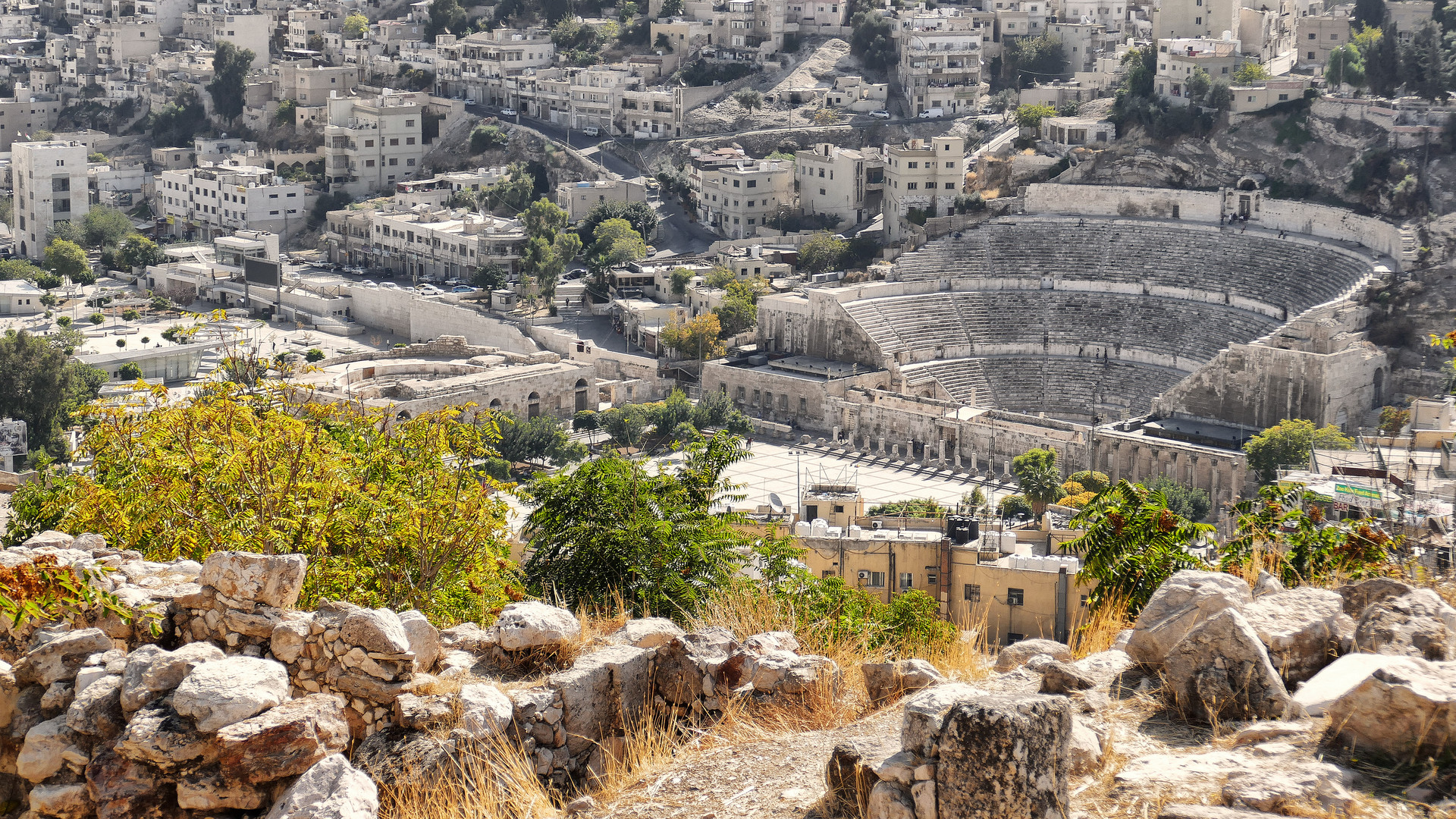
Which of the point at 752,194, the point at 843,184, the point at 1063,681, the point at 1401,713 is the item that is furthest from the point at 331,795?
the point at 752,194

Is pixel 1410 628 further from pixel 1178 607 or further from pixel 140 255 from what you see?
pixel 140 255

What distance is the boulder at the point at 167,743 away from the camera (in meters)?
9.10

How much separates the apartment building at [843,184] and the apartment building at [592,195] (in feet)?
26.6

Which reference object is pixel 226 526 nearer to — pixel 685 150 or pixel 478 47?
pixel 685 150

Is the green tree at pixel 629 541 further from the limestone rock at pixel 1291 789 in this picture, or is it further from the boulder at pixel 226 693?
the limestone rock at pixel 1291 789

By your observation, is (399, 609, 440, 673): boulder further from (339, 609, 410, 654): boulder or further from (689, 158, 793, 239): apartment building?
(689, 158, 793, 239): apartment building

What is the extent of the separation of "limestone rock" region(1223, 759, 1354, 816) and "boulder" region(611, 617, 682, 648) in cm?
395

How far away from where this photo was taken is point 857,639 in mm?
13258

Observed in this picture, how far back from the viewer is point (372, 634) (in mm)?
10023

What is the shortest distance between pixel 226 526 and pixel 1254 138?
51.6 meters

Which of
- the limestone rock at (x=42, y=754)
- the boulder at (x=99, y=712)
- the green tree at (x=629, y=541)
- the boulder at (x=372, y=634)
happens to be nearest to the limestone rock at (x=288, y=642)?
the boulder at (x=372, y=634)

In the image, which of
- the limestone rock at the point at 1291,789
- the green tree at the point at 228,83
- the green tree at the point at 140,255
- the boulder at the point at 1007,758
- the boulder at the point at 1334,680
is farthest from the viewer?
the green tree at the point at 228,83

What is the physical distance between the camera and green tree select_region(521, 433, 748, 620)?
1401 centimetres

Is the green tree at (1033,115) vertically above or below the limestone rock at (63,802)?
above
